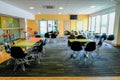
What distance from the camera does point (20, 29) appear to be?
11953 mm

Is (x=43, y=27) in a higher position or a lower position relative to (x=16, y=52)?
higher

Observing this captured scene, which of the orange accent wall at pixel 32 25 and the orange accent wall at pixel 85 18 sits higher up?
the orange accent wall at pixel 85 18

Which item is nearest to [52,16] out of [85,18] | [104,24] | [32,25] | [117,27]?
[32,25]

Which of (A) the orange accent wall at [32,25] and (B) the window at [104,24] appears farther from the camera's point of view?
(A) the orange accent wall at [32,25]

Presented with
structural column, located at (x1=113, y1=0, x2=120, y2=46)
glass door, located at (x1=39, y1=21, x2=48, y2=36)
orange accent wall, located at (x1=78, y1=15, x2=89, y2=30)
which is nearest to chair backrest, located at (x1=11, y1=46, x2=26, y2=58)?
structural column, located at (x1=113, y1=0, x2=120, y2=46)

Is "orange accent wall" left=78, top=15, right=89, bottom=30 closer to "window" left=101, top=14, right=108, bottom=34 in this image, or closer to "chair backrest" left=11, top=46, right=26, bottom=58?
"window" left=101, top=14, right=108, bottom=34

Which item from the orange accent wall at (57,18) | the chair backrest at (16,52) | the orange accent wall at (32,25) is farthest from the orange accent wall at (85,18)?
the chair backrest at (16,52)

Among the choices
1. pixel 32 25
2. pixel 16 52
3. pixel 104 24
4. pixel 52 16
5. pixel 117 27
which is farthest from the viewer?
pixel 32 25

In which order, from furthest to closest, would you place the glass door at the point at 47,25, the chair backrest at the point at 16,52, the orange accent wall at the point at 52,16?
the glass door at the point at 47,25 < the orange accent wall at the point at 52,16 < the chair backrest at the point at 16,52

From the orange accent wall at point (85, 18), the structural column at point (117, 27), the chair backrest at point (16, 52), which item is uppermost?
the orange accent wall at point (85, 18)

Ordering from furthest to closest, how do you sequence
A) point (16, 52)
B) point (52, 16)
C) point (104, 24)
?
1. point (52, 16)
2. point (104, 24)
3. point (16, 52)

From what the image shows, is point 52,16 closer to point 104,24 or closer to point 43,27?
point 43,27

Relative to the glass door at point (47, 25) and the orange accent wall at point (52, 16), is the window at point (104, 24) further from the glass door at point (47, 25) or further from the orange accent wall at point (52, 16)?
the glass door at point (47, 25)

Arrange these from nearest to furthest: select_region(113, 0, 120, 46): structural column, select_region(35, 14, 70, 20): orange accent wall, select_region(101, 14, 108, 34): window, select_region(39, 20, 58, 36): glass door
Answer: select_region(113, 0, 120, 46): structural column → select_region(101, 14, 108, 34): window → select_region(35, 14, 70, 20): orange accent wall → select_region(39, 20, 58, 36): glass door
